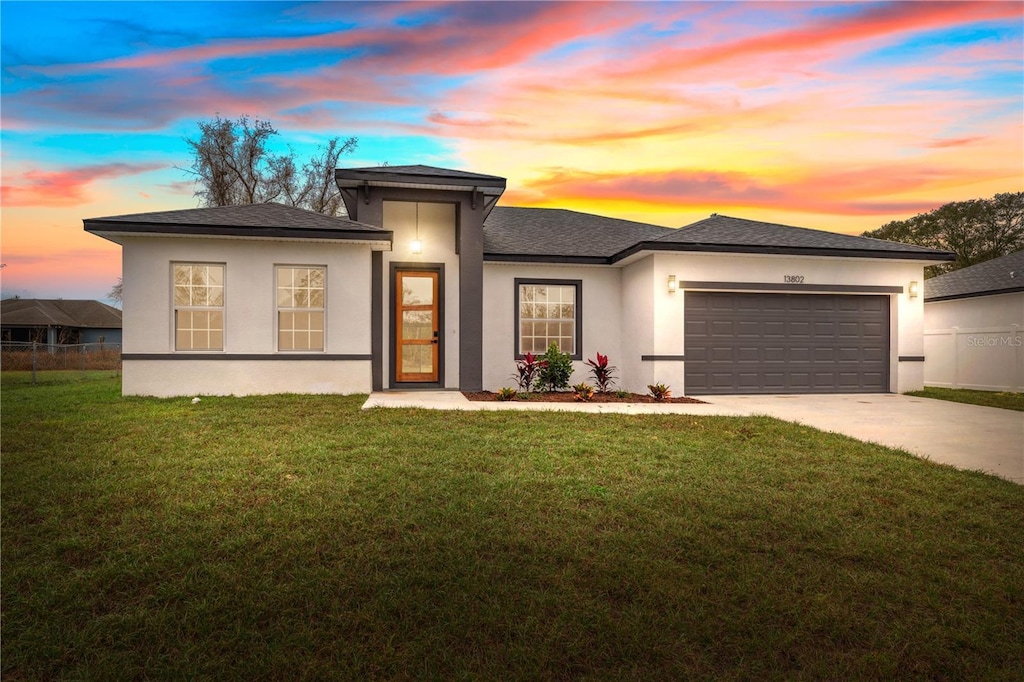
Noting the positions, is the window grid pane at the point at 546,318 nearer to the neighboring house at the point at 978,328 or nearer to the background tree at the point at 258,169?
the neighboring house at the point at 978,328

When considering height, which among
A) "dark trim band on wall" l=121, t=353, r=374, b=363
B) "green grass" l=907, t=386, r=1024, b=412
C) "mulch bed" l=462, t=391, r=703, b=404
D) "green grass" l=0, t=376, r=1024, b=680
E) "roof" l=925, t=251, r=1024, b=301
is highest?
"roof" l=925, t=251, r=1024, b=301

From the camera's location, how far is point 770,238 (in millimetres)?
12750

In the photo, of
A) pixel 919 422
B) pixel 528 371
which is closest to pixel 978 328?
pixel 919 422

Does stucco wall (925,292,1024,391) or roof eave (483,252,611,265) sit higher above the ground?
roof eave (483,252,611,265)

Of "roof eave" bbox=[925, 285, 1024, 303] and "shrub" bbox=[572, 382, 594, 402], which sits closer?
"shrub" bbox=[572, 382, 594, 402]

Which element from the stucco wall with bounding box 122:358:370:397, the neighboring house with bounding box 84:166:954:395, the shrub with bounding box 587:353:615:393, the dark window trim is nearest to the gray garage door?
the neighboring house with bounding box 84:166:954:395

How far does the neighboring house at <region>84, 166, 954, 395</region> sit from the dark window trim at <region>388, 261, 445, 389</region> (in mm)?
37

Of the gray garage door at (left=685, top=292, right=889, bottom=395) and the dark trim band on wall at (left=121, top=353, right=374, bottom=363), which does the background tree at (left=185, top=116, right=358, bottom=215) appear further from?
the gray garage door at (left=685, top=292, right=889, bottom=395)

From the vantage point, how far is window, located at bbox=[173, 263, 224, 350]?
1063cm

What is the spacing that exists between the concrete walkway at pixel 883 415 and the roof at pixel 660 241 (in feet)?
10.3

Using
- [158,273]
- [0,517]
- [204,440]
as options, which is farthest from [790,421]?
[158,273]

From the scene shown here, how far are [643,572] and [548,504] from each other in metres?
1.22

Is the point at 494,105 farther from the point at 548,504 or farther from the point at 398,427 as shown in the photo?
the point at 548,504

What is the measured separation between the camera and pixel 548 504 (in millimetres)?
4562
